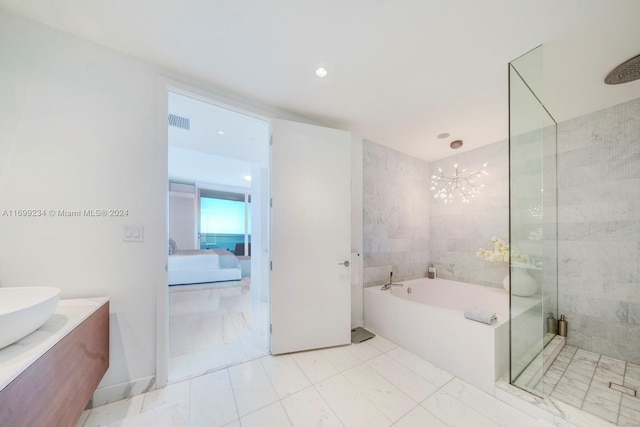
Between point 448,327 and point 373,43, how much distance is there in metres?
2.35

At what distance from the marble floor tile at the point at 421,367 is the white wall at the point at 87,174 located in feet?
6.87

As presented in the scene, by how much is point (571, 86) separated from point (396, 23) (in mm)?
1798

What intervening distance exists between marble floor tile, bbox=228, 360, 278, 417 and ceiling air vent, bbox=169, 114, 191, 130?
268 centimetres

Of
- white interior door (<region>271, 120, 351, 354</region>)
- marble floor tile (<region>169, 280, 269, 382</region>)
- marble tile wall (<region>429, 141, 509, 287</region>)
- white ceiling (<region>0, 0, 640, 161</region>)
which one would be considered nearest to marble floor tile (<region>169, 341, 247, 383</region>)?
marble floor tile (<region>169, 280, 269, 382</region>)

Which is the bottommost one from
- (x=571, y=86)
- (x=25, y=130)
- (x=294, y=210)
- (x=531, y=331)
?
(x=531, y=331)

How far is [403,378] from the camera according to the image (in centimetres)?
180

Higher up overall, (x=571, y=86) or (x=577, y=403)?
(x=571, y=86)

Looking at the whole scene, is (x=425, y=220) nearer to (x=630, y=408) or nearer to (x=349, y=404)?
(x=630, y=408)

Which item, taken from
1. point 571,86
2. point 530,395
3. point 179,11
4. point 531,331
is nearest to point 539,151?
point 571,86

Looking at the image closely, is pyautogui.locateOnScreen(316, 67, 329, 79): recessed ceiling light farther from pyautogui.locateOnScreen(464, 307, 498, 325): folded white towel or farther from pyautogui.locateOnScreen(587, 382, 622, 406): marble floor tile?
pyautogui.locateOnScreen(587, 382, 622, 406): marble floor tile

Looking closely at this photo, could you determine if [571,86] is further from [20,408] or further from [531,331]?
[20,408]

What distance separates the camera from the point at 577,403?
151cm

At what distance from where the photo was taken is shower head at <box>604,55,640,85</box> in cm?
158

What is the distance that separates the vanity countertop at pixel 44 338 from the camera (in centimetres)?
74
